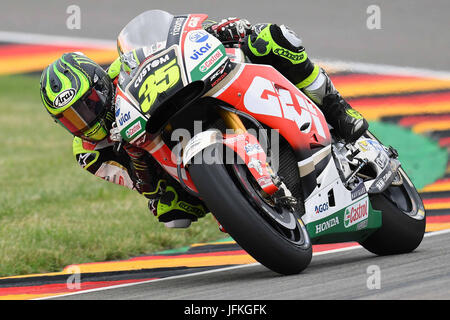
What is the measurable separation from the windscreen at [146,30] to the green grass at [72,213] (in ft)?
7.38

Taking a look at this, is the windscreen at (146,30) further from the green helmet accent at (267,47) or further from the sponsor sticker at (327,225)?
the sponsor sticker at (327,225)

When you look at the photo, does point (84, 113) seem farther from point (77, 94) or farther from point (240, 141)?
point (240, 141)

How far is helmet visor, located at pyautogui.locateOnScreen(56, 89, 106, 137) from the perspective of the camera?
4867 mm

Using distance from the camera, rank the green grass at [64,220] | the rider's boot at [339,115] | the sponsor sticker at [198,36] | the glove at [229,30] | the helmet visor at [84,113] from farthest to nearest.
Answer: the green grass at [64,220]
the rider's boot at [339,115]
the glove at [229,30]
the helmet visor at [84,113]
the sponsor sticker at [198,36]

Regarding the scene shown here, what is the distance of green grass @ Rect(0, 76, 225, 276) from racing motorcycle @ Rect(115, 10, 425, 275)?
2.06 meters

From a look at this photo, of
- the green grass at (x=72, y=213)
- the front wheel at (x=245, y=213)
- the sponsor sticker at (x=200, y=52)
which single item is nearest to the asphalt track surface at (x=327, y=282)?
the front wheel at (x=245, y=213)

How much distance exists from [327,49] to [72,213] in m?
5.13

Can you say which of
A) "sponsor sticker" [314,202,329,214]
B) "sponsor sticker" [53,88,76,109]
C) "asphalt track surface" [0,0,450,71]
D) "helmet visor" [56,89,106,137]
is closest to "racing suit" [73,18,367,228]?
"helmet visor" [56,89,106,137]

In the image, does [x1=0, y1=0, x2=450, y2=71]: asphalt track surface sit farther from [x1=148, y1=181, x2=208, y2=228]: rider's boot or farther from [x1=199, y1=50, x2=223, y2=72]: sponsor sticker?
[x1=199, y1=50, x2=223, y2=72]: sponsor sticker

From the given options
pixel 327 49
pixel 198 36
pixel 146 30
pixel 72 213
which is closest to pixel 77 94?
pixel 146 30

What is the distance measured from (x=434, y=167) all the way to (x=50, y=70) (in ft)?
15.3

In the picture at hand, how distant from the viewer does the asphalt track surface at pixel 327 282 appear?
3.92m

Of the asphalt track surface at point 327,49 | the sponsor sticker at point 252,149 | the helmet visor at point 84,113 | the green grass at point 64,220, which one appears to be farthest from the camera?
the green grass at point 64,220
